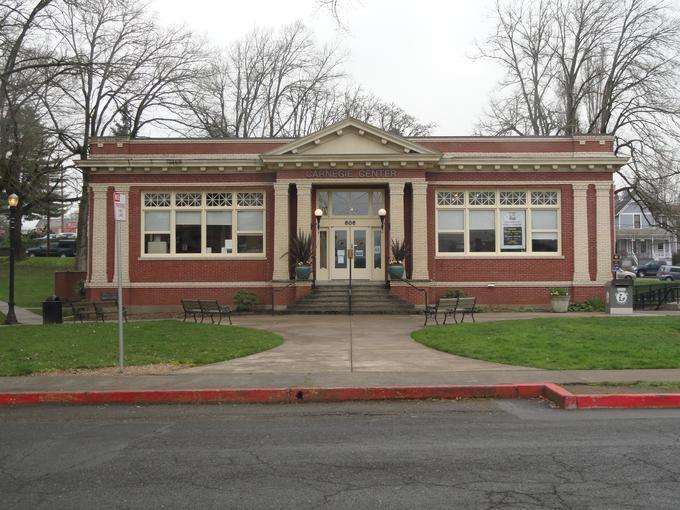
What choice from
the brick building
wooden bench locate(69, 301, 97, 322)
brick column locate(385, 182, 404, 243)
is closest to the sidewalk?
wooden bench locate(69, 301, 97, 322)

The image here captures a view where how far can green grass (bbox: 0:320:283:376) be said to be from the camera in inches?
466

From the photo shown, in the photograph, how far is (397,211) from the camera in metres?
23.7

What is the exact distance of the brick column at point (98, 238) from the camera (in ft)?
80.5

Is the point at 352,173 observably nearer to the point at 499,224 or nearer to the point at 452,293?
the point at 452,293

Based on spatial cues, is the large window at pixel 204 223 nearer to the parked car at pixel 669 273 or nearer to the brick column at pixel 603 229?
the brick column at pixel 603 229

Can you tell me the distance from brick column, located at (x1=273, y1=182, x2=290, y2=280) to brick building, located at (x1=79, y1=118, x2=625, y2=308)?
1.5 inches

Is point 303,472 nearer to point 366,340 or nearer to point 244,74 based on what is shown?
point 366,340

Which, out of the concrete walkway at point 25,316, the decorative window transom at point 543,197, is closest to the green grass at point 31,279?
the concrete walkway at point 25,316

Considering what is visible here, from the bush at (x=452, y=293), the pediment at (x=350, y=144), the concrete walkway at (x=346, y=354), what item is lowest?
the concrete walkway at (x=346, y=354)

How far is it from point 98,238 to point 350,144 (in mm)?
10284

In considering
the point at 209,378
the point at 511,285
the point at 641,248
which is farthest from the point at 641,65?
the point at 641,248

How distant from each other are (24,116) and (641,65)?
104ft

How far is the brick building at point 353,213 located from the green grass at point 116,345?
6.84 metres

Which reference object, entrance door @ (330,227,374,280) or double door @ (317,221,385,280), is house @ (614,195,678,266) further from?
entrance door @ (330,227,374,280)
